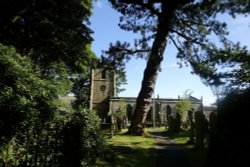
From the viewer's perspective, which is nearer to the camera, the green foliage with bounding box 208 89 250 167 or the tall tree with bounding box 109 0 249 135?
the green foliage with bounding box 208 89 250 167

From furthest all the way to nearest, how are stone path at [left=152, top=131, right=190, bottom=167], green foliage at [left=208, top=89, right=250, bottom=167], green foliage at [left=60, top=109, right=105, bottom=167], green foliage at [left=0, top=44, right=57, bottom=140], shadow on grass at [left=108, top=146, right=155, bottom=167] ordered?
stone path at [left=152, top=131, right=190, bottom=167] → shadow on grass at [left=108, top=146, right=155, bottom=167] → green foliage at [left=0, top=44, right=57, bottom=140] → green foliage at [left=60, top=109, right=105, bottom=167] → green foliage at [left=208, top=89, right=250, bottom=167]

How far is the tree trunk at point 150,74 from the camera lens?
1877 centimetres

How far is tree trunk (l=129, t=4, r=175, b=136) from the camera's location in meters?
18.8

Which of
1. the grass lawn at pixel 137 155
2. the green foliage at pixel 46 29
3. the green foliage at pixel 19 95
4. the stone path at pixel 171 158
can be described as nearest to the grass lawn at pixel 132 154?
the grass lawn at pixel 137 155

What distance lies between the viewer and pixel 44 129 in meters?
9.72

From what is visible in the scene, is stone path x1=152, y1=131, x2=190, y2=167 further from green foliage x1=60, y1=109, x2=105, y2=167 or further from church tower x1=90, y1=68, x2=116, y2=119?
church tower x1=90, y1=68, x2=116, y2=119

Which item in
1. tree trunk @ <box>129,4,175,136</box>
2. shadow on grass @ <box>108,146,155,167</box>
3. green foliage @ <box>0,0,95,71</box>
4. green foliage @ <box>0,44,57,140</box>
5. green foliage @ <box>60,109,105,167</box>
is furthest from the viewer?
green foliage @ <box>0,0,95,71</box>

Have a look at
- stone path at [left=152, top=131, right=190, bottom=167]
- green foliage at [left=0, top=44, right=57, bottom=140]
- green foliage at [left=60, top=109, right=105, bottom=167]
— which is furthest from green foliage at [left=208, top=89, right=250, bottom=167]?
green foliage at [left=0, top=44, right=57, bottom=140]

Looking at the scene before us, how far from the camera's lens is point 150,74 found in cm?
1919

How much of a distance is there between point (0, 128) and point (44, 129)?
174 cm

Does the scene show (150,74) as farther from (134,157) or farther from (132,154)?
(134,157)

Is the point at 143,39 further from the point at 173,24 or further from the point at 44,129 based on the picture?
the point at 44,129

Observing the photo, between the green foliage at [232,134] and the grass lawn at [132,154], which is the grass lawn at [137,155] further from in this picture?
the green foliage at [232,134]

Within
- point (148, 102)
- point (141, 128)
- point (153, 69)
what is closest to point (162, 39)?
point (153, 69)
